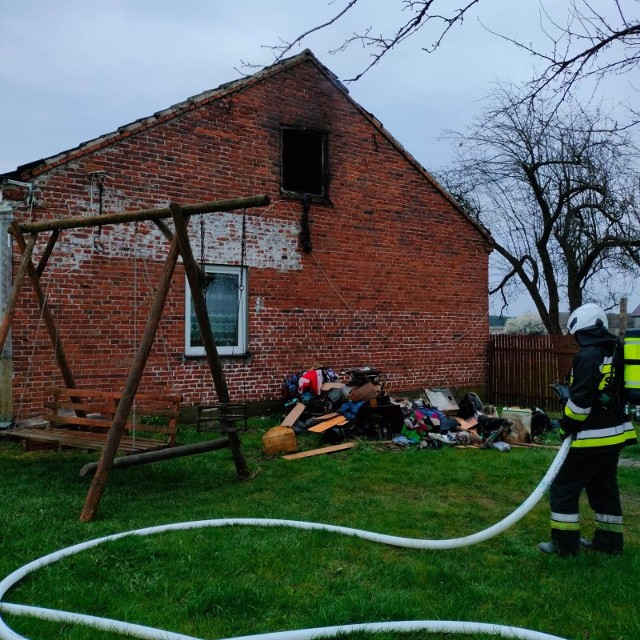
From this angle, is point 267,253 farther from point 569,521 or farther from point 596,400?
point 569,521

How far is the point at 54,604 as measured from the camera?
3.49 m

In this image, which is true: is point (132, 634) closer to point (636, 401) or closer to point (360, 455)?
point (636, 401)

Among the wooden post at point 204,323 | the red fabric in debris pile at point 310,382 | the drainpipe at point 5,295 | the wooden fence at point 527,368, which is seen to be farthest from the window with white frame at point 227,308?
the wooden fence at point 527,368

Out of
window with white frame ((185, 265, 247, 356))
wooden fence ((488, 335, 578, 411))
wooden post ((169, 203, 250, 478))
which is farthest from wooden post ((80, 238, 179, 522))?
wooden fence ((488, 335, 578, 411))

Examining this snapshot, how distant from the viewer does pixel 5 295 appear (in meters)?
8.35

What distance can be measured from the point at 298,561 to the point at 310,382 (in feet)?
20.2

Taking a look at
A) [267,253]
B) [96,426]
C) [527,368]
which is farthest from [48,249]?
[527,368]

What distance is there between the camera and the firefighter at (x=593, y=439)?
4344mm

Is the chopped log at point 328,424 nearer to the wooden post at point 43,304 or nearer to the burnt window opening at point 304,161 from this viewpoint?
the wooden post at point 43,304

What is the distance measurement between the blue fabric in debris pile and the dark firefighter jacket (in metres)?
4.88

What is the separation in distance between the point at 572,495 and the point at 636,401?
79 cm

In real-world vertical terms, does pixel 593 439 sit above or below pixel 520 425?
above

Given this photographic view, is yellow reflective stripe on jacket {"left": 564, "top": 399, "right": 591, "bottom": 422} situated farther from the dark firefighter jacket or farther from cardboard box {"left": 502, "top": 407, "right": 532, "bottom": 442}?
cardboard box {"left": 502, "top": 407, "right": 532, "bottom": 442}

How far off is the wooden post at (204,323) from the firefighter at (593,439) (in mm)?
3224
